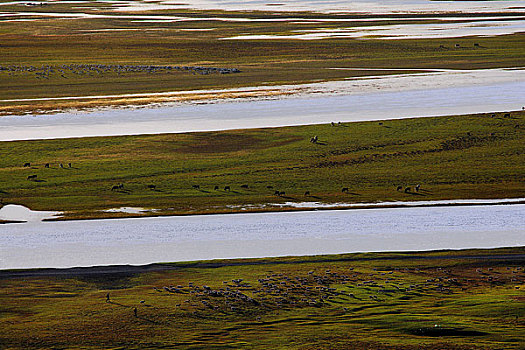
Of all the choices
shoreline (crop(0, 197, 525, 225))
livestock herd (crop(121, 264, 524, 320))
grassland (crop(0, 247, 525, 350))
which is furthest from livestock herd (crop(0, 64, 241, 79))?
livestock herd (crop(121, 264, 524, 320))

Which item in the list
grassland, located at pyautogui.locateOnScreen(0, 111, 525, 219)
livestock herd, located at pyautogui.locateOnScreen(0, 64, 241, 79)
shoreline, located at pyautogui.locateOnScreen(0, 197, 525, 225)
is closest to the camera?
shoreline, located at pyautogui.locateOnScreen(0, 197, 525, 225)

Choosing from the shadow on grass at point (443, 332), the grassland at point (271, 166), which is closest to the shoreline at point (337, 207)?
the grassland at point (271, 166)

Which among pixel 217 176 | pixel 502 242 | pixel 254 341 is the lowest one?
pixel 254 341

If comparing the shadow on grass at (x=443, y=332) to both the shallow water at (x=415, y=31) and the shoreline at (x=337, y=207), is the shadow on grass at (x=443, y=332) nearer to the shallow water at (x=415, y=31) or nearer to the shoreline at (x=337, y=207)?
the shoreline at (x=337, y=207)

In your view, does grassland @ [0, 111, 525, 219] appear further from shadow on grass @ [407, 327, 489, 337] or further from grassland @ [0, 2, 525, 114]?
grassland @ [0, 2, 525, 114]

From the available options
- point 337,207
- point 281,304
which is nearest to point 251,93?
point 337,207

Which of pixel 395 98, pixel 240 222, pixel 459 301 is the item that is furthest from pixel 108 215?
pixel 395 98

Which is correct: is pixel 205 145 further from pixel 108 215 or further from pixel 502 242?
pixel 502 242
